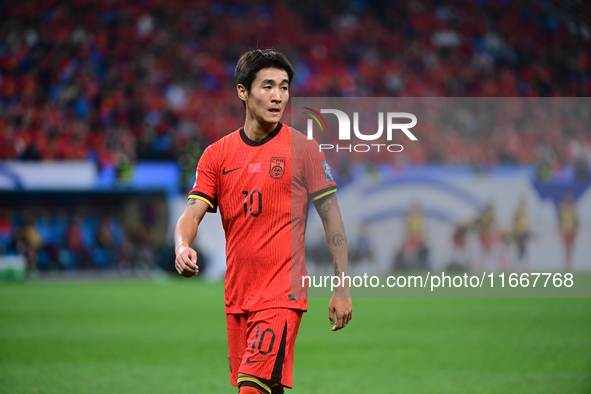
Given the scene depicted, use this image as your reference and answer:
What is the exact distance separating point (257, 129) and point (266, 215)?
0.44 metres

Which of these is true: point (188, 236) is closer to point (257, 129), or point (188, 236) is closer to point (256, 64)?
point (257, 129)

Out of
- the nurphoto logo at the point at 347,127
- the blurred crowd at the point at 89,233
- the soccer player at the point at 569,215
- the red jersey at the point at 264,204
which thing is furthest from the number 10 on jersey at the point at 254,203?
the blurred crowd at the point at 89,233

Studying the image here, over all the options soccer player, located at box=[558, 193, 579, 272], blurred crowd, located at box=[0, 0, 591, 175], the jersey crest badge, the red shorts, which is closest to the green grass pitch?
soccer player, located at box=[558, 193, 579, 272]

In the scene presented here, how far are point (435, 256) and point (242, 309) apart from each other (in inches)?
487

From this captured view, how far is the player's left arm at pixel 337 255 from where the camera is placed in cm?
322

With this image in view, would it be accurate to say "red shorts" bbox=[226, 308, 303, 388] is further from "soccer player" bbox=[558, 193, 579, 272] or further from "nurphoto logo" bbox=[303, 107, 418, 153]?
"soccer player" bbox=[558, 193, 579, 272]

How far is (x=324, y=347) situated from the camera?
8.48 metres

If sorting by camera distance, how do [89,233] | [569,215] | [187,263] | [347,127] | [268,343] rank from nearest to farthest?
[187,263], [268,343], [347,127], [569,215], [89,233]

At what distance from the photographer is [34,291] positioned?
51.4 ft

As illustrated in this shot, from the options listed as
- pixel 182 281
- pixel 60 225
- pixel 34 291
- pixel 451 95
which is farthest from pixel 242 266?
pixel 451 95

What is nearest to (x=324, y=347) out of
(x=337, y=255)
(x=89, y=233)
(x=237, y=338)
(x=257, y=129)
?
(x=237, y=338)

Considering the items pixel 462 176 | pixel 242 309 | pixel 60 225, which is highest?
pixel 462 176

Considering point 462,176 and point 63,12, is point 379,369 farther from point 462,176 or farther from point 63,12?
point 63,12

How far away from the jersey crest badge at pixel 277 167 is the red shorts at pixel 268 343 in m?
0.64
